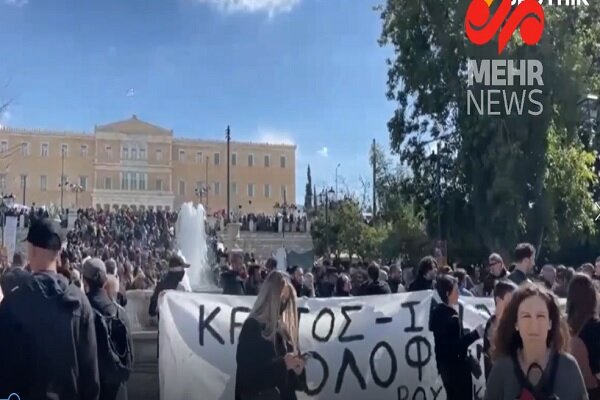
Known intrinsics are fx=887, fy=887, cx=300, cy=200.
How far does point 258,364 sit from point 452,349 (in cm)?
215

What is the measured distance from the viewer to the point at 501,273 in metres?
10.4

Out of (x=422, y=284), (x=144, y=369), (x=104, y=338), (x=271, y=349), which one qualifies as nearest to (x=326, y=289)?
(x=422, y=284)

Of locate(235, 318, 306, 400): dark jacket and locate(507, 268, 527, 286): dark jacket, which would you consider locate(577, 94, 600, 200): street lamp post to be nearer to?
locate(507, 268, 527, 286): dark jacket

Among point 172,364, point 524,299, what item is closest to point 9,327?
point 524,299

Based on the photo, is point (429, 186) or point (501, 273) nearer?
point (501, 273)

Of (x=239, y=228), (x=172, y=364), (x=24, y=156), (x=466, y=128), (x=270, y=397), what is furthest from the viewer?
(x=24, y=156)

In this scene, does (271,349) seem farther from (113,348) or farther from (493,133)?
(493,133)

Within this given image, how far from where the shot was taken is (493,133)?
29203 mm

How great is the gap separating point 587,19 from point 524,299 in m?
29.3

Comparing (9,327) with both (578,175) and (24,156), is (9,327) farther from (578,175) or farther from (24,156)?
(24,156)

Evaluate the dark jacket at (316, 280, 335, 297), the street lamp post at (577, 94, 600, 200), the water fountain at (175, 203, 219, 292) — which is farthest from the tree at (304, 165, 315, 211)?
the dark jacket at (316, 280, 335, 297)

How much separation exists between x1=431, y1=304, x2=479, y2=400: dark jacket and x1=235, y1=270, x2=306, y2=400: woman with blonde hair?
5.80 feet

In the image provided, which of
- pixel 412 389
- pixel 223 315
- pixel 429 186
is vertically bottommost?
pixel 412 389

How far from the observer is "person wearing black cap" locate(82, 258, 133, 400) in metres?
6.35
